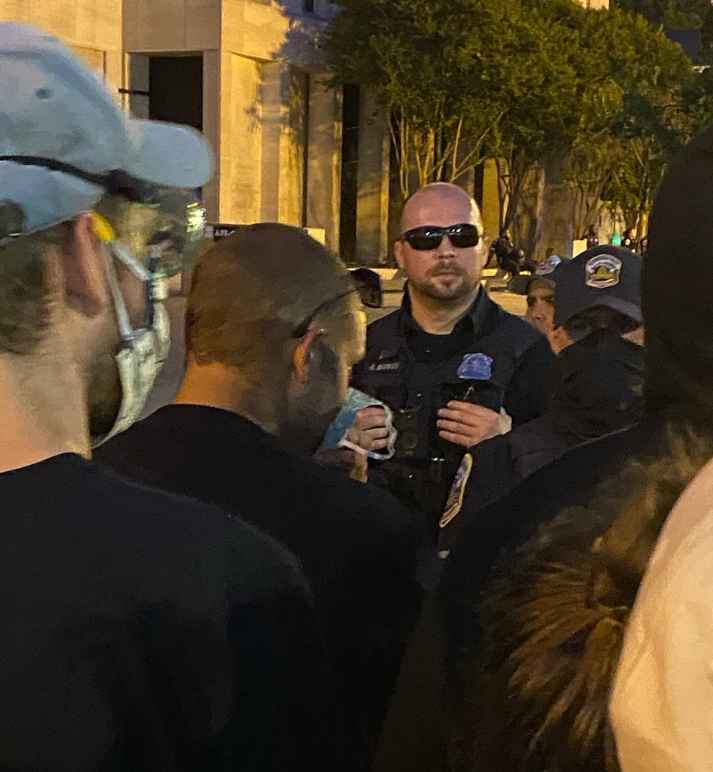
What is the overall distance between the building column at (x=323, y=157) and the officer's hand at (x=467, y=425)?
118 feet

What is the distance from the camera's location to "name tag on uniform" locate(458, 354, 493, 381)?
3895mm

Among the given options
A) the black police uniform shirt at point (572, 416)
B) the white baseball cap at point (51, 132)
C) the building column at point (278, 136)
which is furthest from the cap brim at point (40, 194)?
the building column at point (278, 136)

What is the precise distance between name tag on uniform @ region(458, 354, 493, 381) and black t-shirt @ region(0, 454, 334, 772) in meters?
2.54

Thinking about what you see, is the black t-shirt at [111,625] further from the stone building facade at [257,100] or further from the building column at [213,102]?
the building column at [213,102]

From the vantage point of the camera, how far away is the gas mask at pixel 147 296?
1.46 m

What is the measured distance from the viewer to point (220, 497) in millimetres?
1996

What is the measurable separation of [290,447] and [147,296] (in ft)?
2.19

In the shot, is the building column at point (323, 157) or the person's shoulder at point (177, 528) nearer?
the person's shoulder at point (177, 528)

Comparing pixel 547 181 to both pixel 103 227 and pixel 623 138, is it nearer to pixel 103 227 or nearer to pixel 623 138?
pixel 623 138

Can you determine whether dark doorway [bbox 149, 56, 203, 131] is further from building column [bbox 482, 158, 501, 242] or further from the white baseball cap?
the white baseball cap

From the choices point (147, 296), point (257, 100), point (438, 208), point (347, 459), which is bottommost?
point (257, 100)

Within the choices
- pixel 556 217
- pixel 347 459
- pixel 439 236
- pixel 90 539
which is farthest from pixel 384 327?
pixel 556 217

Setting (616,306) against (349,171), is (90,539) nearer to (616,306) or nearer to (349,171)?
(616,306)

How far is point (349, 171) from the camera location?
4219 cm
